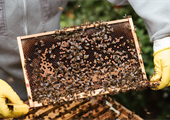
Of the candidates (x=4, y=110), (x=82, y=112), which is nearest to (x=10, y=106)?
(x=4, y=110)

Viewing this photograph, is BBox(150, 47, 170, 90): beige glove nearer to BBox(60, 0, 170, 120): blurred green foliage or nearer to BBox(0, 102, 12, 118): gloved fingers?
BBox(60, 0, 170, 120): blurred green foliage

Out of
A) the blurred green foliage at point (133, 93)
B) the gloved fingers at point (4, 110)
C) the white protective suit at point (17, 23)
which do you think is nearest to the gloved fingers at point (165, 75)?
the blurred green foliage at point (133, 93)

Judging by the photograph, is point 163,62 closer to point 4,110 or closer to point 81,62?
point 81,62

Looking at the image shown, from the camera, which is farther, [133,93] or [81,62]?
[133,93]

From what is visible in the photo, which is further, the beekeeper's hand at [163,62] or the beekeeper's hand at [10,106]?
the beekeeper's hand at [163,62]

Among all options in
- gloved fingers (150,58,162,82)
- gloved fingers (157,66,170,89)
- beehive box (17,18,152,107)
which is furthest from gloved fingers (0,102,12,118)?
gloved fingers (157,66,170,89)

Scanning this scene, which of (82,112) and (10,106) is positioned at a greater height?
(10,106)

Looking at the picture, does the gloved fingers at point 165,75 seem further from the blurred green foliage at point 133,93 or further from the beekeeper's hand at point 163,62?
the blurred green foliage at point 133,93

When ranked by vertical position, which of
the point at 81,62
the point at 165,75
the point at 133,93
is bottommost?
the point at 133,93
